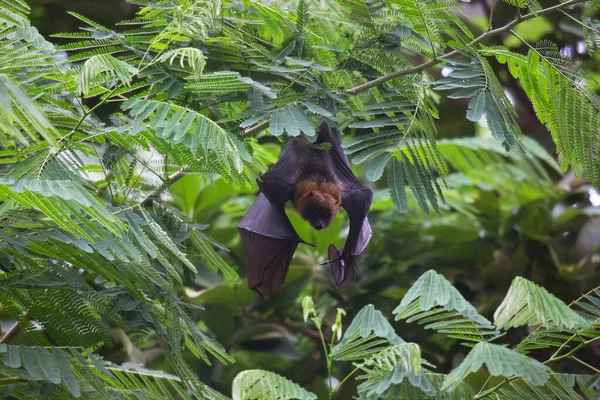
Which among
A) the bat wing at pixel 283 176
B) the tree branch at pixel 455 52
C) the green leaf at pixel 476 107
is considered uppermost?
the tree branch at pixel 455 52

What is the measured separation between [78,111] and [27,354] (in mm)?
1039

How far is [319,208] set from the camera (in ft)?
12.1

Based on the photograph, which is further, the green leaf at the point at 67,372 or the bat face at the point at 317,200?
the bat face at the point at 317,200

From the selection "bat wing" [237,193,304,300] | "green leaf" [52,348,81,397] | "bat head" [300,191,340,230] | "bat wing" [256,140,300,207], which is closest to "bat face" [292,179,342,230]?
"bat head" [300,191,340,230]

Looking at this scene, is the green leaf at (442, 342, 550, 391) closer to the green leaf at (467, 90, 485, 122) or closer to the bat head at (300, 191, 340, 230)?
the green leaf at (467, 90, 485, 122)

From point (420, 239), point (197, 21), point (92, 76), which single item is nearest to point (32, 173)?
point (92, 76)

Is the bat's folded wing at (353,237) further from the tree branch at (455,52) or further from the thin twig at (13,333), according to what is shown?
the thin twig at (13,333)

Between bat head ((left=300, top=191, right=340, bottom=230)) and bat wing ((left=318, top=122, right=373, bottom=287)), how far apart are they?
123 millimetres

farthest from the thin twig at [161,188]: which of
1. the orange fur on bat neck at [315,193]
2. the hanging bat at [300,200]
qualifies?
the orange fur on bat neck at [315,193]

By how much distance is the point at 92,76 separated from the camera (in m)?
2.26

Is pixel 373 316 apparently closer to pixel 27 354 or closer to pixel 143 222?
pixel 143 222

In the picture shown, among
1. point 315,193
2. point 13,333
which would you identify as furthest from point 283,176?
point 13,333

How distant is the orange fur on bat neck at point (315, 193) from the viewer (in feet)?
11.7

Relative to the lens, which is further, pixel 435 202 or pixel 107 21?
pixel 107 21
